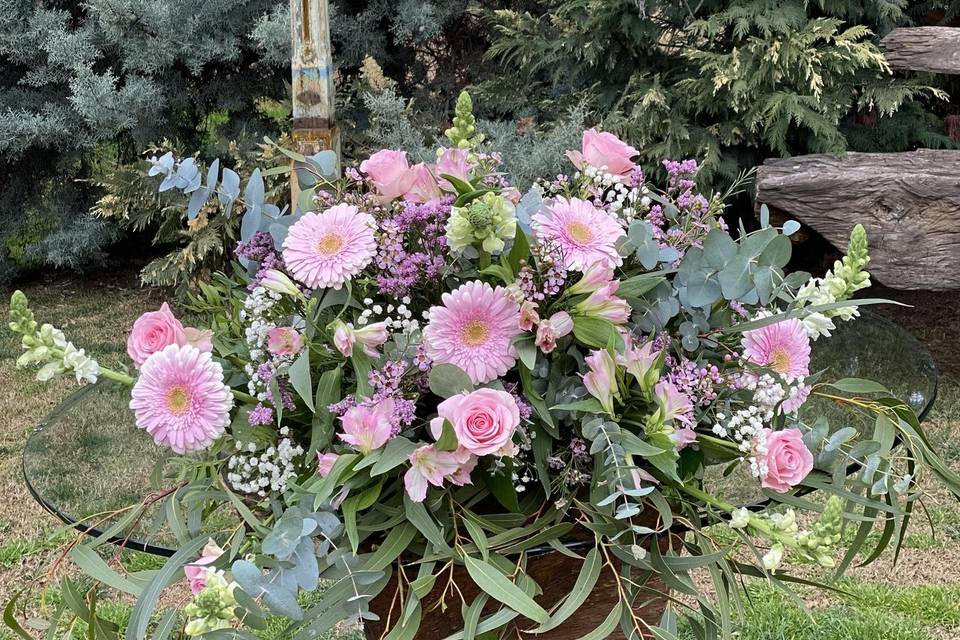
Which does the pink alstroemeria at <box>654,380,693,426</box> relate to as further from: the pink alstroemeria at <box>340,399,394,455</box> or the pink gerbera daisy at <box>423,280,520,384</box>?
the pink alstroemeria at <box>340,399,394,455</box>

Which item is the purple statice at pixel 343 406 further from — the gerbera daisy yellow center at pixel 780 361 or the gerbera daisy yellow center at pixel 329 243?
the gerbera daisy yellow center at pixel 780 361

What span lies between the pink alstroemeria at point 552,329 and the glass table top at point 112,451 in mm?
312

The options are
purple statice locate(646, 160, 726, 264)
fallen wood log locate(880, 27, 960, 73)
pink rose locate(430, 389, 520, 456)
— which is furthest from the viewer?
fallen wood log locate(880, 27, 960, 73)

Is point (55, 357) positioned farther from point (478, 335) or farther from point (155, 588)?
point (478, 335)

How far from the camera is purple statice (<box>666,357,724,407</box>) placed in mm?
921

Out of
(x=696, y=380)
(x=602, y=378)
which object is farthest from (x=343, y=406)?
(x=696, y=380)

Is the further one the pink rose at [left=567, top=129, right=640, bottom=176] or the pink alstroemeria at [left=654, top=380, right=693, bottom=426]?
the pink rose at [left=567, top=129, right=640, bottom=176]

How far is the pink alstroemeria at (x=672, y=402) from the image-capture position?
0.89m

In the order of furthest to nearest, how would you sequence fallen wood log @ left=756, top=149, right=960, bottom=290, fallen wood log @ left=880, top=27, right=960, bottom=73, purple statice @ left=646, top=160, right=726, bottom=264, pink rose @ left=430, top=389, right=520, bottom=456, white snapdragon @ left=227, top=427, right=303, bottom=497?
fallen wood log @ left=880, top=27, right=960, bottom=73 → fallen wood log @ left=756, top=149, right=960, bottom=290 → purple statice @ left=646, top=160, right=726, bottom=264 → white snapdragon @ left=227, top=427, right=303, bottom=497 → pink rose @ left=430, top=389, right=520, bottom=456

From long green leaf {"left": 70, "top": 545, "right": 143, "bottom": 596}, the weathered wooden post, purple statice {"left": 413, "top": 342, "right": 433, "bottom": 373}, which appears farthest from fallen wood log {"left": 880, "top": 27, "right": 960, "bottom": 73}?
long green leaf {"left": 70, "top": 545, "right": 143, "bottom": 596}

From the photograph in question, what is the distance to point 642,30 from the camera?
390 cm

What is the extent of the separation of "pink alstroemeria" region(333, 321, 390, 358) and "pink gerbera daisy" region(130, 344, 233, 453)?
0.12 metres

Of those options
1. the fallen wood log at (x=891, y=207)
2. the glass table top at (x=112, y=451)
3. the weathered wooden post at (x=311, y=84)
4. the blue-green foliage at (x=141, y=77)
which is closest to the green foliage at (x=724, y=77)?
the fallen wood log at (x=891, y=207)

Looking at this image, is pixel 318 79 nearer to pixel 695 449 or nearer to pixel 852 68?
pixel 852 68
